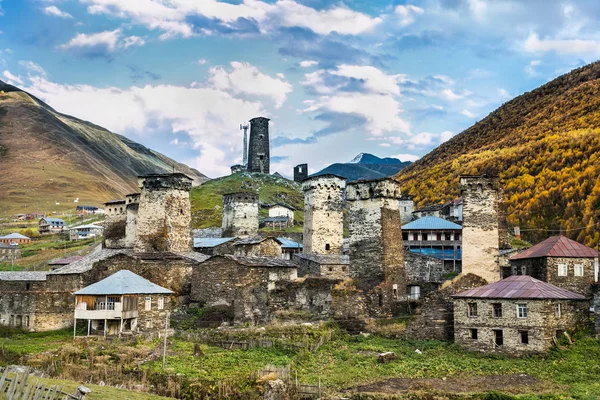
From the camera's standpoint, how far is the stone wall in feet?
101

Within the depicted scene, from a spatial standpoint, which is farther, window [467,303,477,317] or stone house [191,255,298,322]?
stone house [191,255,298,322]

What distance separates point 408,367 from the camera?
3011cm

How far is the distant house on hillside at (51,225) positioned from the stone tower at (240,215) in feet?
195

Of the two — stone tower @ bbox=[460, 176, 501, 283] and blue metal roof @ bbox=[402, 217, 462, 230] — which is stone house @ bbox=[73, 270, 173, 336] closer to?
stone tower @ bbox=[460, 176, 501, 283]

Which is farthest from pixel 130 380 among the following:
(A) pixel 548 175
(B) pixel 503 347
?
(A) pixel 548 175

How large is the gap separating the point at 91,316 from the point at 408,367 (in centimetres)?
1861

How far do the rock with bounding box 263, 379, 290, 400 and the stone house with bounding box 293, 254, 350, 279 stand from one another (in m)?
21.0

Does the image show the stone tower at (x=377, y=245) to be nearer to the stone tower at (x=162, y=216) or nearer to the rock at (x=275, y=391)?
the rock at (x=275, y=391)

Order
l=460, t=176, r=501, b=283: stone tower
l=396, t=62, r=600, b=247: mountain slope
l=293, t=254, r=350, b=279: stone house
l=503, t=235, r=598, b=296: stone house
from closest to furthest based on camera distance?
l=503, t=235, r=598, b=296: stone house → l=460, t=176, r=501, b=283: stone tower → l=293, t=254, r=350, b=279: stone house → l=396, t=62, r=600, b=247: mountain slope

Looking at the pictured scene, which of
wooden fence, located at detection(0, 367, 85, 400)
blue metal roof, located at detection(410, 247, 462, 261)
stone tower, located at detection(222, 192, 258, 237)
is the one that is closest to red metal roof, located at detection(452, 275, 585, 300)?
wooden fence, located at detection(0, 367, 85, 400)

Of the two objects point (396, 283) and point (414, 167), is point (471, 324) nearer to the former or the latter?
point (396, 283)

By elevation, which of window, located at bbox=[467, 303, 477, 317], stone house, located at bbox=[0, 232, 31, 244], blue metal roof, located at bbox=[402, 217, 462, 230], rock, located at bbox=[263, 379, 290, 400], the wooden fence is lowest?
rock, located at bbox=[263, 379, 290, 400]

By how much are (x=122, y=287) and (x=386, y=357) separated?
16.2 m

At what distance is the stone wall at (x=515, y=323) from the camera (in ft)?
101
